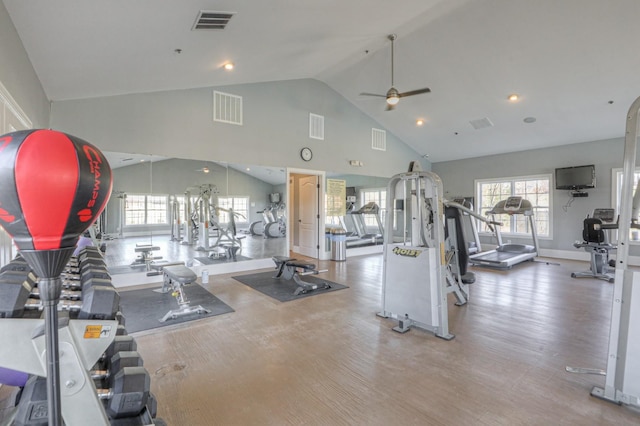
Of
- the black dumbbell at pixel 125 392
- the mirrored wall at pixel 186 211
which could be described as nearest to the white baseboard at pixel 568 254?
the mirrored wall at pixel 186 211

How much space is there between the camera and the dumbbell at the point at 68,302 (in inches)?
42.1

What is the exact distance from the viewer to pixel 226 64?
4672 mm

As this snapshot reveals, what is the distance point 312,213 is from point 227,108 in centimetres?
325

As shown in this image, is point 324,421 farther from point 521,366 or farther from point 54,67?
point 54,67

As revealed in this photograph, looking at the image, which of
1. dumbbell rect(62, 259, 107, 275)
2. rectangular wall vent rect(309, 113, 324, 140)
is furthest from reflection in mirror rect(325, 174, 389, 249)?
dumbbell rect(62, 259, 107, 275)

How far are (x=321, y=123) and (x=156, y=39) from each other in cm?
446

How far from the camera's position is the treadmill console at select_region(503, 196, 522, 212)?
23.9ft

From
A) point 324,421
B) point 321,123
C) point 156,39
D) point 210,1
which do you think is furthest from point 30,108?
point 321,123

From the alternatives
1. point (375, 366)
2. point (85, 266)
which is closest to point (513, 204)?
point (375, 366)

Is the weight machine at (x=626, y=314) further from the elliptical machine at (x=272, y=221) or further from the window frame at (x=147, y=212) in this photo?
the window frame at (x=147, y=212)

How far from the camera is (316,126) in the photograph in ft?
23.9

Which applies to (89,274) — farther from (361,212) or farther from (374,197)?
(374,197)

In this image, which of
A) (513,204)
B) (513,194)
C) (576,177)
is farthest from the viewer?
(513,194)

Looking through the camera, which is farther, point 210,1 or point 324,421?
point 210,1
